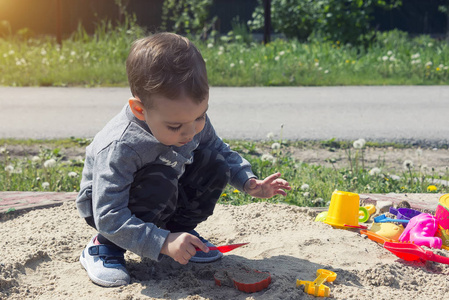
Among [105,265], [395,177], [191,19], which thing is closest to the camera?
[105,265]

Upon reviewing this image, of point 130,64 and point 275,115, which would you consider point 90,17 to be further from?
point 130,64

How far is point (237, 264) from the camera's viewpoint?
7.84 feet

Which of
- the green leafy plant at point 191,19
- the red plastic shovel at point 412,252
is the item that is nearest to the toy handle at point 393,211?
the red plastic shovel at point 412,252

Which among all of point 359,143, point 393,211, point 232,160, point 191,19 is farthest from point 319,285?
point 191,19

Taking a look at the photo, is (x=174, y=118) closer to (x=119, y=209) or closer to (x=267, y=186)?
(x=119, y=209)

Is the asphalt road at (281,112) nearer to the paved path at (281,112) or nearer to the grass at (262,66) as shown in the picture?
the paved path at (281,112)

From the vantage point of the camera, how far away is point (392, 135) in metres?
5.08

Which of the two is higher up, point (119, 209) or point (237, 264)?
point (119, 209)

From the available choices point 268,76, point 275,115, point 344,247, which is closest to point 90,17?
point 268,76

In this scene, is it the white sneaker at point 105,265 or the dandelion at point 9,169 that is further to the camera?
the dandelion at point 9,169

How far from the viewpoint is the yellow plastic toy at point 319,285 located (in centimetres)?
205

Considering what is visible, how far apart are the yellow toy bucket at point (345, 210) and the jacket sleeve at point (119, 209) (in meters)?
1.03

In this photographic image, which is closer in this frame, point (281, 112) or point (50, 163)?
point (50, 163)

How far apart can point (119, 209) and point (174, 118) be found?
0.38 metres
